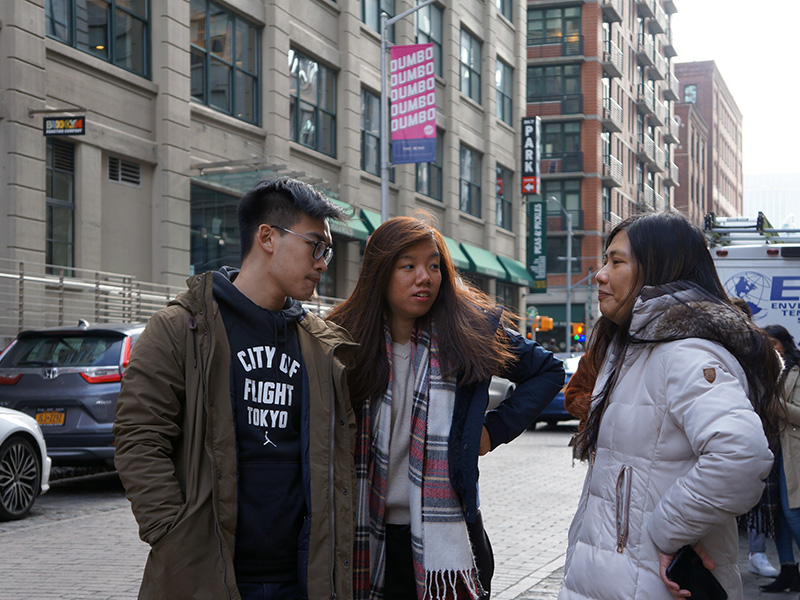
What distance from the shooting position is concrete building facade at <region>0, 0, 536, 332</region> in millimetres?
17078

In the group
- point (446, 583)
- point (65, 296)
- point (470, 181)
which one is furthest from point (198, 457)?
point (470, 181)

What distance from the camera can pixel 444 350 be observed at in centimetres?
351

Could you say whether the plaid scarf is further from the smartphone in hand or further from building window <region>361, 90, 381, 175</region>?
building window <region>361, 90, 381, 175</region>

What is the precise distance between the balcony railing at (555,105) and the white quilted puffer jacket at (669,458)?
61.2m

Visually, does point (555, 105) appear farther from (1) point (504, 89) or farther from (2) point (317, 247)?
(2) point (317, 247)

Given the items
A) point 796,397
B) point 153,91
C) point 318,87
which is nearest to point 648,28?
point 318,87

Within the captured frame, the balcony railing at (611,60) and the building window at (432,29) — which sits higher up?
the balcony railing at (611,60)

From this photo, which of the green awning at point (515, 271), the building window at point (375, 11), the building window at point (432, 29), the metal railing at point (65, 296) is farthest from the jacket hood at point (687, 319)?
the green awning at point (515, 271)

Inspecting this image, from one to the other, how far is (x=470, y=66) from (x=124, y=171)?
19.6m

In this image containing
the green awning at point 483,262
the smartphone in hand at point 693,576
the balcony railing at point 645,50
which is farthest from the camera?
the balcony railing at point 645,50

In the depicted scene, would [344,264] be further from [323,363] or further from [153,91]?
[323,363]

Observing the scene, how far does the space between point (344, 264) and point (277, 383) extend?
82.2 ft

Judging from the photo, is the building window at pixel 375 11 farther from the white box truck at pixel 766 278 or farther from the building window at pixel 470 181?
the white box truck at pixel 766 278

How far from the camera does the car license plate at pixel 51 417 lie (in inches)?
428
